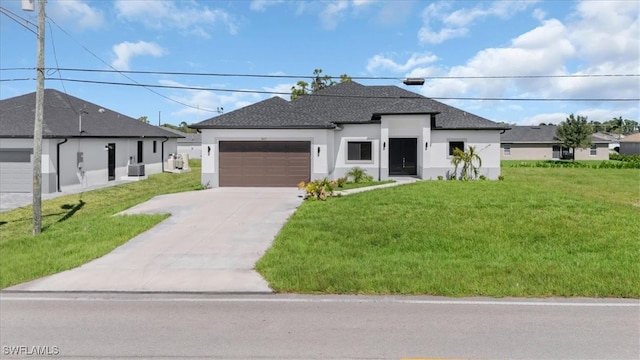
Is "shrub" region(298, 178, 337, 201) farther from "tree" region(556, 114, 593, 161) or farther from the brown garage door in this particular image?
"tree" region(556, 114, 593, 161)

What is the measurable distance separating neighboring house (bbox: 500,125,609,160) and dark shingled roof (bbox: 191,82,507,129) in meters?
34.4

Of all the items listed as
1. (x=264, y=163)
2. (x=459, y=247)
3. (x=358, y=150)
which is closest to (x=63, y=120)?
(x=264, y=163)

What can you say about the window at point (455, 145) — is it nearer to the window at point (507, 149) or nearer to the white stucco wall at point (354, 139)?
the white stucco wall at point (354, 139)

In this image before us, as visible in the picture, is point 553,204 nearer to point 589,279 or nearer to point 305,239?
point 589,279

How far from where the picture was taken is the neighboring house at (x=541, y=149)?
5566 centimetres

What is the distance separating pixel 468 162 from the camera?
78.3 feet

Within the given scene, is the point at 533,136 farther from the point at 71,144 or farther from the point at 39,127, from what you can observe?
the point at 39,127

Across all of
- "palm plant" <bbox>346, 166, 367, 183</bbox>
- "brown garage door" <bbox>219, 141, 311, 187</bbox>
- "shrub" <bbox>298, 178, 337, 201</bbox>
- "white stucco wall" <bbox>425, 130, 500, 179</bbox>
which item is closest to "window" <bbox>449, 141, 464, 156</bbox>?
"white stucco wall" <bbox>425, 130, 500, 179</bbox>

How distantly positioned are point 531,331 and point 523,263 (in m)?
3.42

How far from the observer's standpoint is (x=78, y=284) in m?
7.77

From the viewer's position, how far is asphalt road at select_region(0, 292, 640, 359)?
5.07 metres

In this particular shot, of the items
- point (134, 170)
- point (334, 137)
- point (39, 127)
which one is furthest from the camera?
point (134, 170)

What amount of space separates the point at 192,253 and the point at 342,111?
1748 cm

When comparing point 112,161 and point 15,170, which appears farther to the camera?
point 112,161
